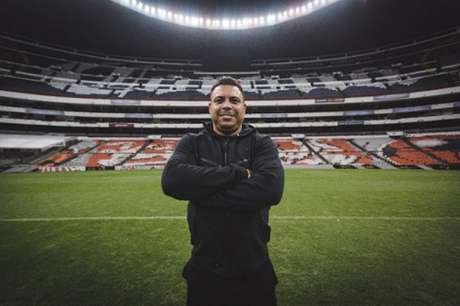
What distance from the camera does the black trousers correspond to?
1506mm

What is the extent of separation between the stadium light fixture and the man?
1307 inches

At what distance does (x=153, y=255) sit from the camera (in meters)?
3.63

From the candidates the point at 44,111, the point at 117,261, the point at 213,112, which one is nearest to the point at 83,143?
the point at 44,111

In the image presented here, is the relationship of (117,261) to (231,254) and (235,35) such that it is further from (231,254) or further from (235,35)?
(235,35)

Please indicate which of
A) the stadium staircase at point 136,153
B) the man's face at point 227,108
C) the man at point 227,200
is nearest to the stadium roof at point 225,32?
the stadium staircase at point 136,153

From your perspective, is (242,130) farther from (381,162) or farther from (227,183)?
(381,162)

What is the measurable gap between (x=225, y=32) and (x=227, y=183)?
3745cm

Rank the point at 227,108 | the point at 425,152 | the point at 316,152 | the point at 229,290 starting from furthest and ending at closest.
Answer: the point at 316,152 → the point at 425,152 → the point at 227,108 → the point at 229,290

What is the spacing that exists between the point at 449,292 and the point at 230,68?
144ft

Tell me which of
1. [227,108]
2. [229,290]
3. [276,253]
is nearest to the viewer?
[229,290]

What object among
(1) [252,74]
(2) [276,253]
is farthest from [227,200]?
(1) [252,74]

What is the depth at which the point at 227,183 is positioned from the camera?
1649 millimetres

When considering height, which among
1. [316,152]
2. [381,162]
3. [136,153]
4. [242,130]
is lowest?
[381,162]

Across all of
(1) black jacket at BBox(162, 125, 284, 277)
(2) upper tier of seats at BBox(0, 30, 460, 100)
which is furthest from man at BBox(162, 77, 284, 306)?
(2) upper tier of seats at BBox(0, 30, 460, 100)
